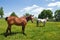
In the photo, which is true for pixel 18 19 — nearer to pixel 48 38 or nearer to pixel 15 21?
pixel 15 21

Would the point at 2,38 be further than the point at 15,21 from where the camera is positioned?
No

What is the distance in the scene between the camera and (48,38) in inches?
623

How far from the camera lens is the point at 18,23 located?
16.8m

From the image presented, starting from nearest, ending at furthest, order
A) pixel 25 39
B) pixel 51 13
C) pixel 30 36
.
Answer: pixel 25 39 < pixel 30 36 < pixel 51 13

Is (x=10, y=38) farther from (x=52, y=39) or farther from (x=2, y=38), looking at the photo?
(x=52, y=39)

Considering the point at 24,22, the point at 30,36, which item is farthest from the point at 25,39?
the point at 24,22

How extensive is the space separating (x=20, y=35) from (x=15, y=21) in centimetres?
171

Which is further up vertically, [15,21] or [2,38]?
[15,21]

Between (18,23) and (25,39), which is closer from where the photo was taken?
(25,39)

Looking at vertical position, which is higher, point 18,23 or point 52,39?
point 18,23

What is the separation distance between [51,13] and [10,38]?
320 feet

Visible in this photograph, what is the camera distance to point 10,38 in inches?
611

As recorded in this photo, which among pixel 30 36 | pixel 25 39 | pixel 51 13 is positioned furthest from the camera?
pixel 51 13

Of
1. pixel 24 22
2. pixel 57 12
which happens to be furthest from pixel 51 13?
pixel 24 22
